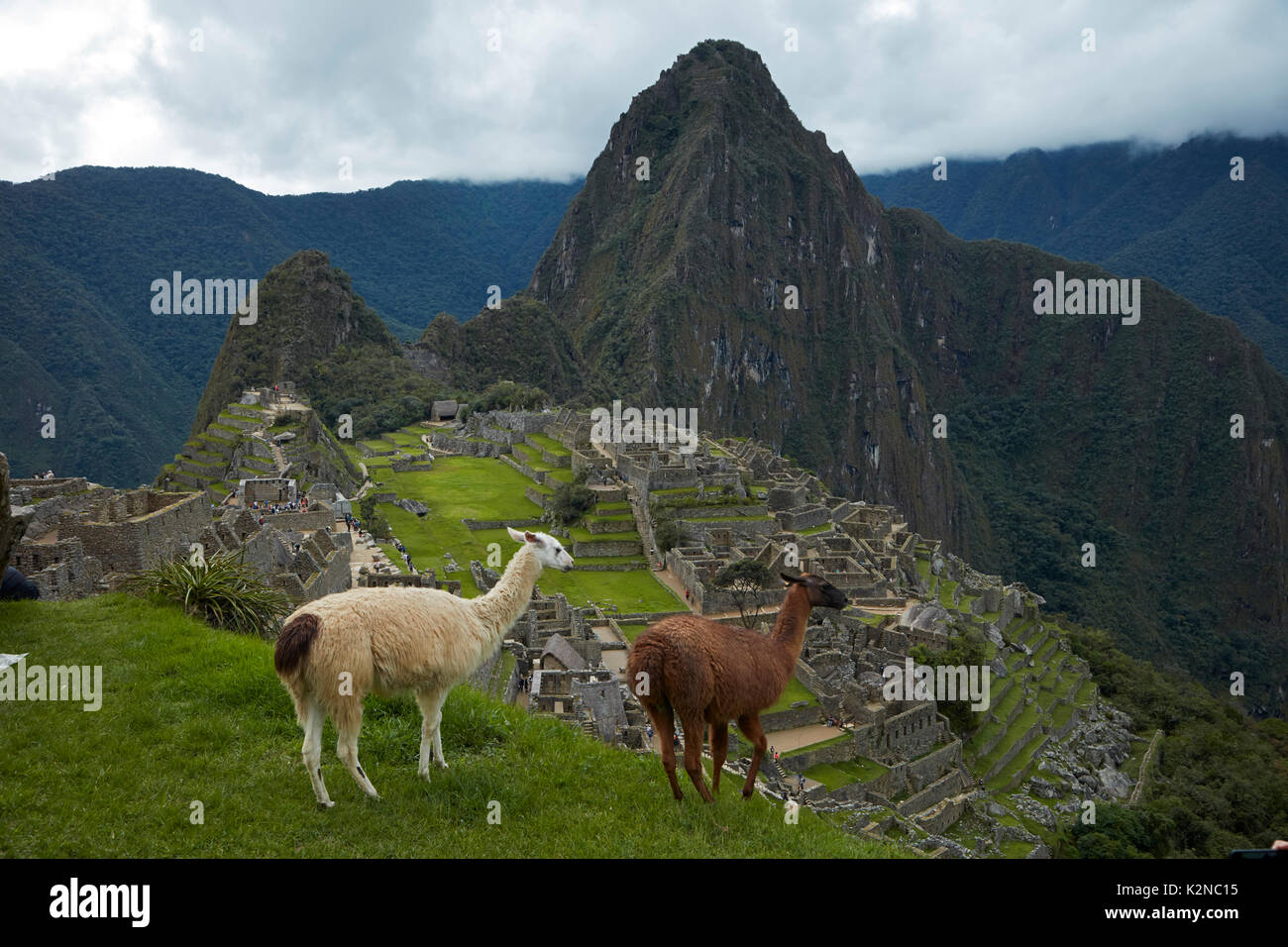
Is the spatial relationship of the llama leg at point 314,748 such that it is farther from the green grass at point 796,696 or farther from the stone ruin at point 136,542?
the green grass at point 796,696

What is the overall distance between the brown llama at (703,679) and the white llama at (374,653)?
1.15 meters

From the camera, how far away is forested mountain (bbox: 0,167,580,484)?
62.6 meters

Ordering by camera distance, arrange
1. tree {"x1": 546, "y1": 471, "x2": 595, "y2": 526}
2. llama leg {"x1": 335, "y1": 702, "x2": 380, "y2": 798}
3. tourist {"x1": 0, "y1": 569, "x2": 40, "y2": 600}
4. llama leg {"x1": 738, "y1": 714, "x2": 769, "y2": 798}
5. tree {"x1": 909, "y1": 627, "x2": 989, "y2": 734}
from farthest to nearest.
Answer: tree {"x1": 546, "y1": 471, "x2": 595, "y2": 526}
tree {"x1": 909, "y1": 627, "x2": 989, "y2": 734}
tourist {"x1": 0, "y1": 569, "x2": 40, "y2": 600}
llama leg {"x1": 738, "y1": 714, "x2": 769, "y2": 798}
llama leg {"x1": 335, "y1": 702, "x2": 380, "y2": 798}

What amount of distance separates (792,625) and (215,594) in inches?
289

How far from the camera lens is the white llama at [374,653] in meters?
5.41

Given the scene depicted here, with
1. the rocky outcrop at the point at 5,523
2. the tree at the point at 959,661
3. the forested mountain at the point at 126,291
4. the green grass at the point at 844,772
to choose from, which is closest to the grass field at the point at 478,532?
the tree at the point at 959,661

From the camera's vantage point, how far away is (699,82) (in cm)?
16912

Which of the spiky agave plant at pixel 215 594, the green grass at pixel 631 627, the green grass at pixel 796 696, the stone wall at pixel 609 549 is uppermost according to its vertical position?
the spiky agave plant at pixel 215 594

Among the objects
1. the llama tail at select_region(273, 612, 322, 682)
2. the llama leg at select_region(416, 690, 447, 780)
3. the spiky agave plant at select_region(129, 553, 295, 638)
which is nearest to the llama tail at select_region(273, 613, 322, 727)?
the llama tail at select_region(273, 612, 322, 682)

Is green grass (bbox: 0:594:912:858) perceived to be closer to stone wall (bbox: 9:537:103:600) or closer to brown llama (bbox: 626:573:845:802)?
brown llama (bbox: 626:573:845:802)

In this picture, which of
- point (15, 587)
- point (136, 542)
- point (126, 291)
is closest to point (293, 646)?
point (15, 587)

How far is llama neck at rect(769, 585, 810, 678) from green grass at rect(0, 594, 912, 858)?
1115 millimetres

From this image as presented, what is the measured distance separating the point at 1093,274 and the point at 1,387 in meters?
179
